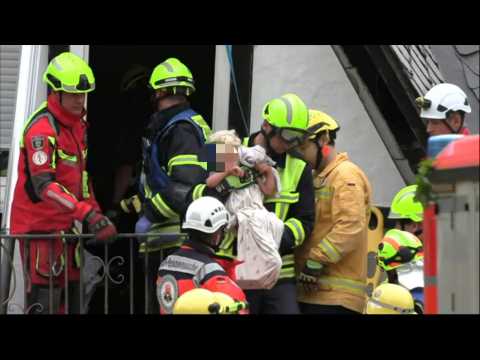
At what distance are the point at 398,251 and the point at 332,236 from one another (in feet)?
1.40

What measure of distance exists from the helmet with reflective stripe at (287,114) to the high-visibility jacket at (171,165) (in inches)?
23.5

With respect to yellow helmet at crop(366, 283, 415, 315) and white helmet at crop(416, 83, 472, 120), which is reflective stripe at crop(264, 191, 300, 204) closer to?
yellow helmet at crop(366, 283, 415, 315)

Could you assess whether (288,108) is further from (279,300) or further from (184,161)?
(279,300)

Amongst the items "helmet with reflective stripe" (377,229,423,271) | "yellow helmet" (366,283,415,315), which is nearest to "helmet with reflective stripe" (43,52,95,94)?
"helmet with reflective stripe" (377,229,423,271)

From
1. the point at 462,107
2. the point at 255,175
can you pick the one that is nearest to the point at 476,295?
the point at 255,175

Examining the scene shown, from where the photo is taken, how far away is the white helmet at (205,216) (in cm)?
704

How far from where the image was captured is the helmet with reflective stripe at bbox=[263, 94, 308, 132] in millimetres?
8031

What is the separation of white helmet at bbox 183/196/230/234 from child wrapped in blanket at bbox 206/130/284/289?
0.50 meters

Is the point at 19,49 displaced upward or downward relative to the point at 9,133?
upward

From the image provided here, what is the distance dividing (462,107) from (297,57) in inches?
94.6

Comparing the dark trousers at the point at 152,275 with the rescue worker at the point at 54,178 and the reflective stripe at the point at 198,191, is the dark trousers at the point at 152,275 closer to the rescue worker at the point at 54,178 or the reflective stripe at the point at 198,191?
the rescue worker at the point at 54,178

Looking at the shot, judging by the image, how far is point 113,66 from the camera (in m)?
12.0

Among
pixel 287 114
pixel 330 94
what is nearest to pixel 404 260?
pixel 287 114

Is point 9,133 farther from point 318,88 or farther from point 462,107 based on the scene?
point 462,107
